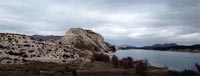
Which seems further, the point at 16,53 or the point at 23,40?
the point at 23,40

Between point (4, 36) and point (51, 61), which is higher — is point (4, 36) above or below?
above

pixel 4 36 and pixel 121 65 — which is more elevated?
pixel 4 36

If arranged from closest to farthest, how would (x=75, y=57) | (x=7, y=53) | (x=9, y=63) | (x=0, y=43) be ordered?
(x=9, y=63) < (x=7, y=53) < (x=0, y=43) < (x=75, y=57)

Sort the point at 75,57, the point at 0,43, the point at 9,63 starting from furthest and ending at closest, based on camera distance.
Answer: the point at 75,57 < the point at 0,43 < the point at 9,63

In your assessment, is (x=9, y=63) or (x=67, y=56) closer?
(x=9, y=63)

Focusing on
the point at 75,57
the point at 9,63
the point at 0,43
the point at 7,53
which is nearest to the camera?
the point at 9,63

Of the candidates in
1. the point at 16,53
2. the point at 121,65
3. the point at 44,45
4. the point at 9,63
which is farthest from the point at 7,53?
the point at 121,65

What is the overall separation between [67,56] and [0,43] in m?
24.6

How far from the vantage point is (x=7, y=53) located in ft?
398

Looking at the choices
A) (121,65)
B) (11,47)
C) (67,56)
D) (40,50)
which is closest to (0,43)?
(11,47)

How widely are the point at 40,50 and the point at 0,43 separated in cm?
1426

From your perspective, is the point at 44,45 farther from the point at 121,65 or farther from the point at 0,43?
the point at 121,65

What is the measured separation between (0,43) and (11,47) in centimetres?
461

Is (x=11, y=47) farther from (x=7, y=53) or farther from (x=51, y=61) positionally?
(x=51, y=61)
